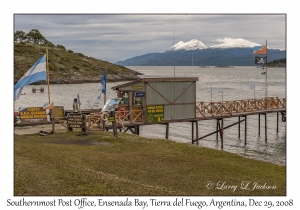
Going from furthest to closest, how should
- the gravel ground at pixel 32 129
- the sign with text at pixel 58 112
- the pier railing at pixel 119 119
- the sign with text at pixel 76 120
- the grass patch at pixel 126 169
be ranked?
1. the sign with text at pixel 58 112
2. the pier railing at pixel 119 119
3. the gravel ground at pixel 32 129
4. the sign with text at pixel 76 120
5. the grass patch at pixel 126 169

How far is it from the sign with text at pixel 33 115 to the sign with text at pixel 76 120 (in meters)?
2.64

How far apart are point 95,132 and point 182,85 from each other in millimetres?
9175

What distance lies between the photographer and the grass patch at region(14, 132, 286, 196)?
1602 centimetres

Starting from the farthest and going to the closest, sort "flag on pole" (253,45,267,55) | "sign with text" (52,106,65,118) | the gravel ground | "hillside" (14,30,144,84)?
"hillside" (14,30,144,84) → "flag on pole" (253,45,267,55) → "sign with text" (52,106,65,118) → the gravel ground

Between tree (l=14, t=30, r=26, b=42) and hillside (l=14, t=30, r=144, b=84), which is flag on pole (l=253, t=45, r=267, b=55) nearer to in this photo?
hillside (l=14, t=30, r=144, b=84)

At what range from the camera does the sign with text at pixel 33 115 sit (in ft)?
96.1

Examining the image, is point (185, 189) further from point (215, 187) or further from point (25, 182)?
point (25, 182)

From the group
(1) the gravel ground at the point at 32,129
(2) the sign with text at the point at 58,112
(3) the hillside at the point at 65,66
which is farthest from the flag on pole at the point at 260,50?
(3) the hillside at the point at 65,66

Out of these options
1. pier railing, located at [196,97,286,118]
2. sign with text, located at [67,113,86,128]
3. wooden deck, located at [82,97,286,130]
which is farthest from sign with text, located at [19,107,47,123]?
pier railing, located at [196,97,286,118]

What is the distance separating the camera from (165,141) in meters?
26.1

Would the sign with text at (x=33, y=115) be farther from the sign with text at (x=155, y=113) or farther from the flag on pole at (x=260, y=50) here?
the flag on pole at (x=260, y=50)

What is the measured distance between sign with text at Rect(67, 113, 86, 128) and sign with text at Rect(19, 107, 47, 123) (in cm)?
264

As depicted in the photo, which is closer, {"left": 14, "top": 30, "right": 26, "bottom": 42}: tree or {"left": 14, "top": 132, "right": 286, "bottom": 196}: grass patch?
{"left": 14, "top": 132, "right": 286, "bottom": 196}: grass patch

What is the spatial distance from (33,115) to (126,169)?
1265 centimetres
